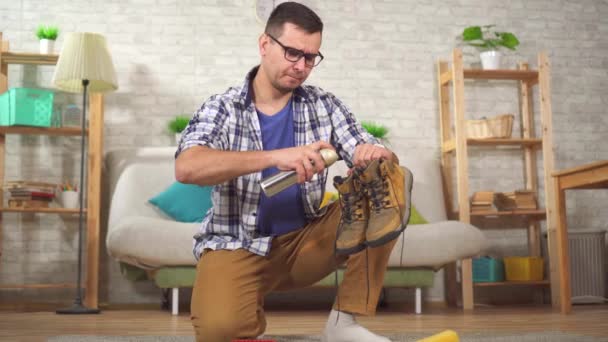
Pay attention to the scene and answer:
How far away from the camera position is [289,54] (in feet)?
6.68

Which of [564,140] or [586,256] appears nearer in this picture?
[586,256]

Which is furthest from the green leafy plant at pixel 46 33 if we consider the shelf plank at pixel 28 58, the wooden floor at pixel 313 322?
the wooden floor at pixel 313 322

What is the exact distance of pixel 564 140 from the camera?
5.21m

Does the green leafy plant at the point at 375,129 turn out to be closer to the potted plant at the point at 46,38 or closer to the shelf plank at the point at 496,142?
the shelf plank at the point at 496,142

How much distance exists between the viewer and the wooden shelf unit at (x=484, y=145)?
15.1ft

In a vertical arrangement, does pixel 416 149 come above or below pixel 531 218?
above

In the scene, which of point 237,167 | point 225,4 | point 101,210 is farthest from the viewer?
point 225,4

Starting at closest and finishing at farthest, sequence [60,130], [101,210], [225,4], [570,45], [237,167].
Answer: [237,167] < [60,130] < [101,210] < [225,4] < [570,45]

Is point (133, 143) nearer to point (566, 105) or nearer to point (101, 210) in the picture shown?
point (101, 210)

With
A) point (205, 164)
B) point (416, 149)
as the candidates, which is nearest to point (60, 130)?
point (416, 149)

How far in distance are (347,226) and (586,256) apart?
11.0 feet

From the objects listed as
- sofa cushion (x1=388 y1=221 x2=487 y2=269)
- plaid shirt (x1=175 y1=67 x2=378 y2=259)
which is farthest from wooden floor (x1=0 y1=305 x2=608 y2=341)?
plaid shirt (x1=175 y1=67 x2=378 y2=259)

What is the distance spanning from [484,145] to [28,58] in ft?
10.3

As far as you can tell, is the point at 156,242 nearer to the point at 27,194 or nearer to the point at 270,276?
the point at 27,194
